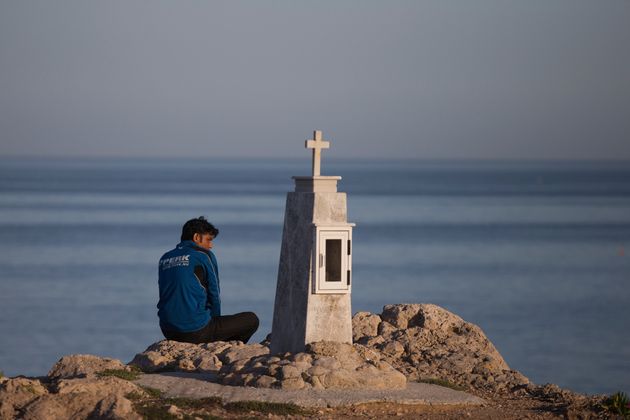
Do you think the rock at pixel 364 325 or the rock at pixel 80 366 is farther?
the rock at pixel 364 325

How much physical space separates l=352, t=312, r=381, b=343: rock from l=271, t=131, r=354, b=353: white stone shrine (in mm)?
1950

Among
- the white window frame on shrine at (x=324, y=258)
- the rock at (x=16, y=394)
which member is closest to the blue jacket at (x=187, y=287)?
the white window frame on shrine at (x=324, y=258)

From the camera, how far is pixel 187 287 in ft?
44.7

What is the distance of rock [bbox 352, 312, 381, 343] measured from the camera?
49.0 feet

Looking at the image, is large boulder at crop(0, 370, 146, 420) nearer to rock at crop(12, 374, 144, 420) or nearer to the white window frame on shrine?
rock at crop(12, 374, 144, 420)

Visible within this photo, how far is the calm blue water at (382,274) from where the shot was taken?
107 ft

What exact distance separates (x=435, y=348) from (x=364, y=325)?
89cm

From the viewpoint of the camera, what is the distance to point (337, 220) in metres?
12.9

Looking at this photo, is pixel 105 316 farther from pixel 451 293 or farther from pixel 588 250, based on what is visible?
pixel 588 250

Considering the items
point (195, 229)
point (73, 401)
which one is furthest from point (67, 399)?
point (195, 229)

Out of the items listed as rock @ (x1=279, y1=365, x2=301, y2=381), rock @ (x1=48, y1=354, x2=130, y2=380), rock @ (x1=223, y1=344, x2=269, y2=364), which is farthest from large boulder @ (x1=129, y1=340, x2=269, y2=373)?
rock @ (x1=279, y1=365, x2=301, y2=381)

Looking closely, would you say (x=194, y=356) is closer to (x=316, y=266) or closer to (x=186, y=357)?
(x=186, y=357)

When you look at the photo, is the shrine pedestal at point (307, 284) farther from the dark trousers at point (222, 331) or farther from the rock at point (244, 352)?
the dark trousers at point (222, 331)

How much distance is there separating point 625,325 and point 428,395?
25.0 m
